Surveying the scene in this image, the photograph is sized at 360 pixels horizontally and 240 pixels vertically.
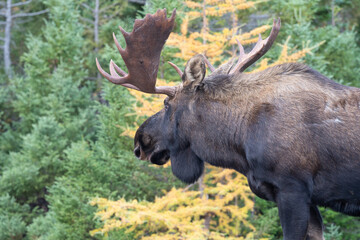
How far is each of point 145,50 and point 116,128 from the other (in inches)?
296

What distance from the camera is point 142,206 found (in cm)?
859

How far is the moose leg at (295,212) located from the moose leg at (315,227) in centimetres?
36

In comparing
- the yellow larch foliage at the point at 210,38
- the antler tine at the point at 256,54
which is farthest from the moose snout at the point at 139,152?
the yellow larch foliage at the point at 210,38

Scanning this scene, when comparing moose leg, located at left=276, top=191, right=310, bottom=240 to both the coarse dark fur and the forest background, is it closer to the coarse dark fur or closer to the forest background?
the coarse dark fur

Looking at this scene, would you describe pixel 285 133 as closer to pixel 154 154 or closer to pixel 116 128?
pixel 154 154

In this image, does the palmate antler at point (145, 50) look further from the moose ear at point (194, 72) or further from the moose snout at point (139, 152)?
the moose snout at point (139, 152)

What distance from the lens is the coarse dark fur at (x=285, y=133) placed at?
11.0 feet

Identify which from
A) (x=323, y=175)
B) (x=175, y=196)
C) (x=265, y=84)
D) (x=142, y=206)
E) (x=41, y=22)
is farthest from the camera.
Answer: (x=41, y=22)

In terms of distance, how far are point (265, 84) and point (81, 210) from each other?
8.25m

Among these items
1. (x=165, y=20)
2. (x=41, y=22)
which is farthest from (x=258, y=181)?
(x=41, y=22)

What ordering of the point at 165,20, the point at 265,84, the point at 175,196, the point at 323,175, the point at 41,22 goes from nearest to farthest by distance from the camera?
1. the point at 323,175
2. the point at 265,84
3. the point at 165,20
4. the point at 175,196
5. the point at 41,22

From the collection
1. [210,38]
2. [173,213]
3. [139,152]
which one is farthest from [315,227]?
[210,38]

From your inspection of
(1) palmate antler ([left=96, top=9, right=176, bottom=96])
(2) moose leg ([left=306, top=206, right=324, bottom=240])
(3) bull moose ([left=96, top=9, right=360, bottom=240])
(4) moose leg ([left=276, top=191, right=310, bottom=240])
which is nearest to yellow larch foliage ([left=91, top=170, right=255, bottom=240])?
(3) bull moose ([left=96, top=9, right=360, bottom=240])

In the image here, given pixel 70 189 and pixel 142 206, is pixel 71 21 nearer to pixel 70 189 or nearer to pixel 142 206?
pixel 70 189
